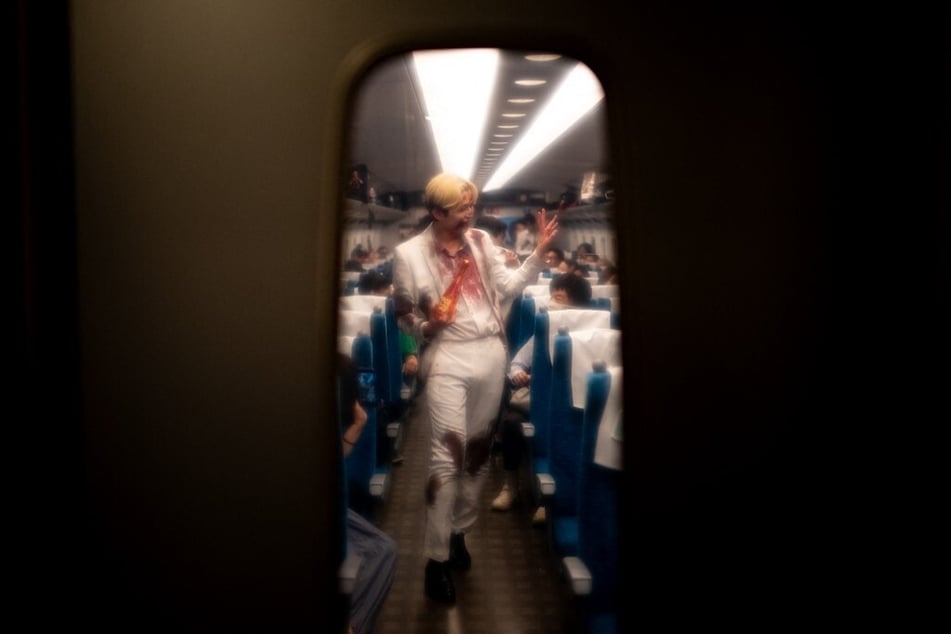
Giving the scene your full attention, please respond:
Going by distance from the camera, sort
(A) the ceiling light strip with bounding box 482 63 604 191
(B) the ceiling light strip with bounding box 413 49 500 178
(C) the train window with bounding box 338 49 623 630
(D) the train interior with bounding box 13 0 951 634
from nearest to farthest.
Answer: (D) the train interior with bounding box 13 0 951 634, (C) the train window with bounding box 338 49 623 630, (B) the ceiling light strip with bounding box 413 49 500 178, (A) the ceiling light strip with bounding box 482 63 604 191

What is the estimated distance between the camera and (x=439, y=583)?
115 inches

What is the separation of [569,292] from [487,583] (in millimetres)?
1329

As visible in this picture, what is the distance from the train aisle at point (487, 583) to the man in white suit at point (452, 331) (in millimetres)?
98

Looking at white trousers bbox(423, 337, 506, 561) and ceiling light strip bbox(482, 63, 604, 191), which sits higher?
ceiling light strip bbox(482, 63, 604, 191)

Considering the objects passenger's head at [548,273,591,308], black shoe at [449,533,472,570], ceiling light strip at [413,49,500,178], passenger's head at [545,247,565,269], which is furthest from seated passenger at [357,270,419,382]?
passenger's head at [545,247,565,269]

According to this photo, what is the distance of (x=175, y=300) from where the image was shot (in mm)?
1557

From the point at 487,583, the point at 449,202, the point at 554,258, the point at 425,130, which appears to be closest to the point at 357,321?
the point at 449,202

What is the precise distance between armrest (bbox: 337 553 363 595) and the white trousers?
91cm

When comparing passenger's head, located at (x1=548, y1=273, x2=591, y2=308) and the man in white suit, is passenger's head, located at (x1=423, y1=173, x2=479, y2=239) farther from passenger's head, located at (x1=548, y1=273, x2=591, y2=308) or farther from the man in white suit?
passenger's head, located at (x1=548, y1=273, x2=591, y2=308)

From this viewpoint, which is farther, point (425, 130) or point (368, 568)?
point (425, 130)

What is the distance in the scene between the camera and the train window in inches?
75.1

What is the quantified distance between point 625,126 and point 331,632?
3.57ft

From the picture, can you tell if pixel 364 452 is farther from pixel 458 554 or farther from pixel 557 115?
pixel 557 115

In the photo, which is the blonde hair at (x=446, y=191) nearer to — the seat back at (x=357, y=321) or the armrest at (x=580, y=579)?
the seat back at (x=357, y=321)
